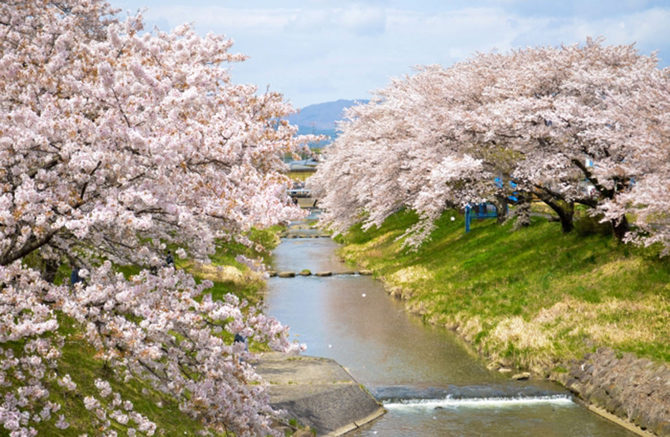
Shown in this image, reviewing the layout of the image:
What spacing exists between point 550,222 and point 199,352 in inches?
1209

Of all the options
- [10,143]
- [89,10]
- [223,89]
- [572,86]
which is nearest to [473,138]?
[572,86]

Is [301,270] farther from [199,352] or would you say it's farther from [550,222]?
[199,352]

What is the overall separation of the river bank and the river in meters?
0.81

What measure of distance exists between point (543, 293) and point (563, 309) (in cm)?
268

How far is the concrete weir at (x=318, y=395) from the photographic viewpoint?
718 inches

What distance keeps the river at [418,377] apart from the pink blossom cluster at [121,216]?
28.5 feet

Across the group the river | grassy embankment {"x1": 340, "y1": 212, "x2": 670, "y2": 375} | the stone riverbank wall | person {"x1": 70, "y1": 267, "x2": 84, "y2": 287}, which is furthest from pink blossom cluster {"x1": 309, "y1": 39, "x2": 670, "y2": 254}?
person {"x1": 70, "y1": 267, "x2": 84, "y2": 287}

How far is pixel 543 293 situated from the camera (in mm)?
29344

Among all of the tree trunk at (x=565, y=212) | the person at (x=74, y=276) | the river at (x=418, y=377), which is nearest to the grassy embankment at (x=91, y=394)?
the person at (x=74, y=276)

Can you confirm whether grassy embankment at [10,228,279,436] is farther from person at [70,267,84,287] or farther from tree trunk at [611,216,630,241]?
tree trunk at [611,216,630,241]

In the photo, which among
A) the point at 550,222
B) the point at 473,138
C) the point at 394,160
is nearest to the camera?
the point at 473,138

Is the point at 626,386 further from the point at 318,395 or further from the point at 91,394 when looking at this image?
the point at 91,394

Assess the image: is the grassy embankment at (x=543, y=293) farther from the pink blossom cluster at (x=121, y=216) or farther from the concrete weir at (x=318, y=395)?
the pink blossom cluster at (x=121, y=216)

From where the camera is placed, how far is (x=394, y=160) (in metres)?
42.7
